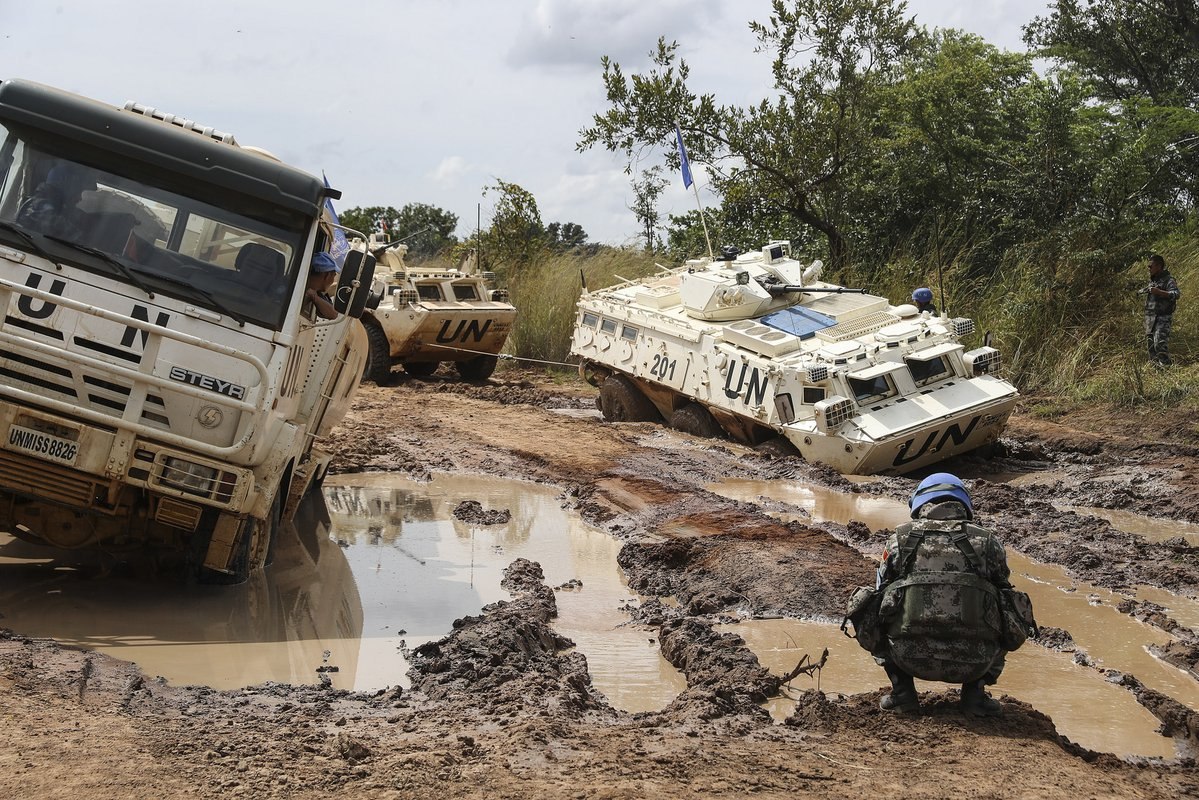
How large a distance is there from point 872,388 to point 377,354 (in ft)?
28.3

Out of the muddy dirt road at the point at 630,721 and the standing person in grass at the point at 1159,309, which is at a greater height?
the standing person in grass at the point at 1159,309

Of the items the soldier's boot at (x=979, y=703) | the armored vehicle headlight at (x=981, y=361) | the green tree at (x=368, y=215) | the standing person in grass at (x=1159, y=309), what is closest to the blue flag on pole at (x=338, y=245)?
the soldier's boot at (x=979, y=703)

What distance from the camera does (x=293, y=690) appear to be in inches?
236

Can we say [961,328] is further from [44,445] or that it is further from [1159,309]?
[44,445]

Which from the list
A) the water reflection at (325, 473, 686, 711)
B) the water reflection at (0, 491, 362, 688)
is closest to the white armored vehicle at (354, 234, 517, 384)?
the water reflection at (325, 473, 686, 711)

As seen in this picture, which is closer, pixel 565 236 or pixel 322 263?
pixel 322 263

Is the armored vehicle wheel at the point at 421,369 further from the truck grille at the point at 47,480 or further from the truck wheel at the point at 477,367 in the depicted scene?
the truck grille at the point at 47,480

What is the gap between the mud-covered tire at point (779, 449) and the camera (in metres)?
13.7

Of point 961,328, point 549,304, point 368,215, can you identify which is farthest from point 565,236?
point 961,328

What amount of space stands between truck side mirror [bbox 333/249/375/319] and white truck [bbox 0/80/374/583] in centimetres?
2

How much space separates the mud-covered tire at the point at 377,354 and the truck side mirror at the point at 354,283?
11550 mm

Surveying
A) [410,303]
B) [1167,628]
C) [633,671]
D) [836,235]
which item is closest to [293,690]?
[633,671]

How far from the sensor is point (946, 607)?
529cm

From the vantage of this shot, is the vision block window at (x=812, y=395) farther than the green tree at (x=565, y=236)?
No
